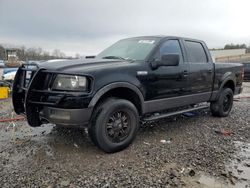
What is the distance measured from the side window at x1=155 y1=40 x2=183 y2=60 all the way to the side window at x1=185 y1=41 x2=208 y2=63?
0.34 meters

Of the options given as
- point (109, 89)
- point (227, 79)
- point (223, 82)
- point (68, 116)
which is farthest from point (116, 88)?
point (227, 79)

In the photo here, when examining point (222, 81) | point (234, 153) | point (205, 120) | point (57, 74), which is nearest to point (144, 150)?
point (234, 153)

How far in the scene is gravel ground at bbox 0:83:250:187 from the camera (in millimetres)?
3395


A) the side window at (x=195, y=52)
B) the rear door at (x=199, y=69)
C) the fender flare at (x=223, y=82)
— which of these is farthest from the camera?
the fender flare at (x=223, y=82)

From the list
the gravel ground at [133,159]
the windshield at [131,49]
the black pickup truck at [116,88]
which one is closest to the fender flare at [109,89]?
the black pickup truck at [116,88]

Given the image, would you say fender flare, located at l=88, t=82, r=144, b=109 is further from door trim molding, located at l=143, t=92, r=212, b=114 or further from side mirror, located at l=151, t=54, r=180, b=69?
side mirror, located at l=151, t=54, r=180, b=69

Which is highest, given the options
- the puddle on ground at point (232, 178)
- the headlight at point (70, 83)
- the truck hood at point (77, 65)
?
the truck hood at point (77, 65)

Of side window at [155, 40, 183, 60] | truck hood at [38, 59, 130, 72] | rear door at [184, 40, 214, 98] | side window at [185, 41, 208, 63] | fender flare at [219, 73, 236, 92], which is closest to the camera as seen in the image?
truck hood at [38, 59, 130, 72]

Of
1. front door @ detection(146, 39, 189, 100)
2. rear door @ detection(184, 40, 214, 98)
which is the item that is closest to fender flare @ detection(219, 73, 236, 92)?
rear door @ detection(184, 40, 214, 98)

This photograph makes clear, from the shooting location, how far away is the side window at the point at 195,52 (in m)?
5.84

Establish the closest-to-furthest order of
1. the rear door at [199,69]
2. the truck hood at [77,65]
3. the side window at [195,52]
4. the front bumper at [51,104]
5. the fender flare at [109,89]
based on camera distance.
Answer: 1. the front bumper at [51,104]
2. the fender flare at [109,89]
3. the truck hood at [77,65]
4. the rear door at [199,69]
5. the side window at [195,52]

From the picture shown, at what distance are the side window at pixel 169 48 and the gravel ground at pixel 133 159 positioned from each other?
1.57m

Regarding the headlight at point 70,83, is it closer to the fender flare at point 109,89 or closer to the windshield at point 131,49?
the fender flare at point 109,89

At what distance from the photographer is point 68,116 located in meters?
3.78
